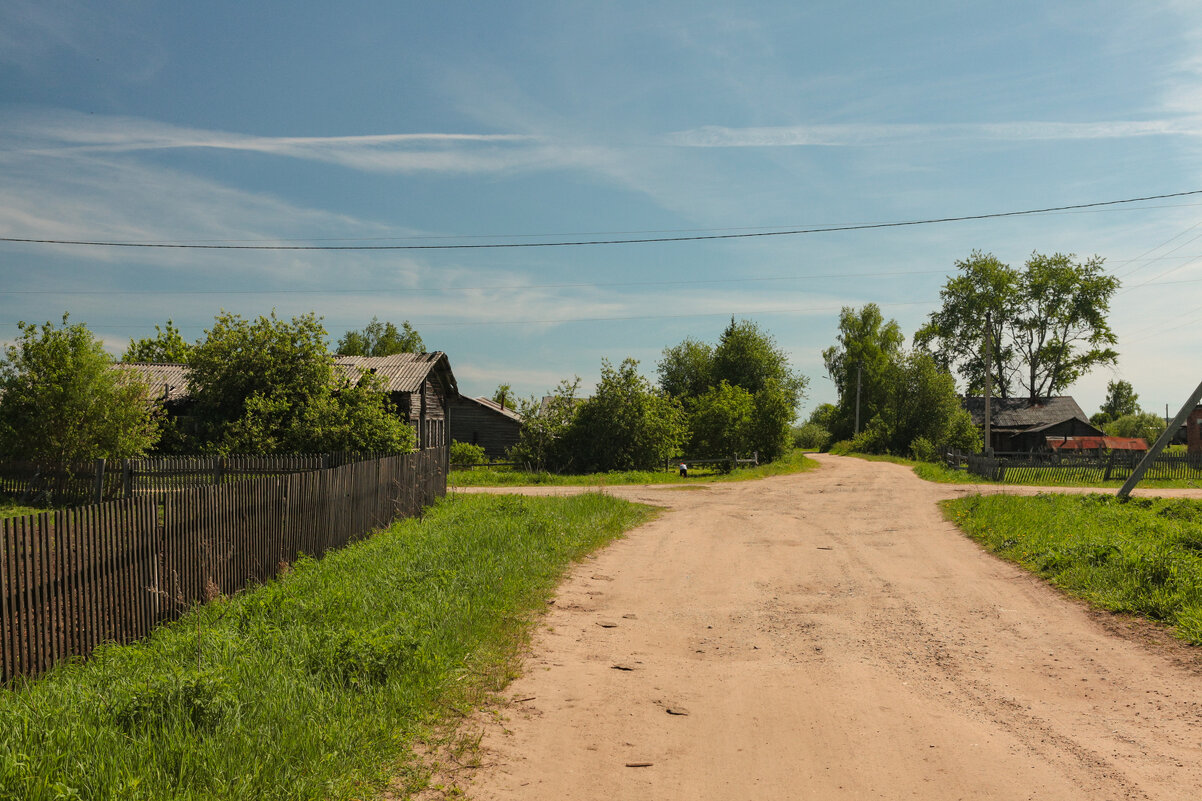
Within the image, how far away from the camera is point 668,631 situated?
7.96 m

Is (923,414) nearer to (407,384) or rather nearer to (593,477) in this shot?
(593,477)

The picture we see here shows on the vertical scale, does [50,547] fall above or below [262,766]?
above

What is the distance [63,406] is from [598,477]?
62.3ft

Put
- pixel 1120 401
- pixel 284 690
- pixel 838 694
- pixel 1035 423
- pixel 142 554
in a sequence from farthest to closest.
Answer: pixel 1120 401
pixel 1035 423
pixel 142 554
pixel 838 694
pixel 284 690

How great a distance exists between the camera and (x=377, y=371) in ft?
113

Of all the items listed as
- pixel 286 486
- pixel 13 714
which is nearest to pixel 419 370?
pixel 286 486

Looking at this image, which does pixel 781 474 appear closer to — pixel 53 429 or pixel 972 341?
pixel 53 429

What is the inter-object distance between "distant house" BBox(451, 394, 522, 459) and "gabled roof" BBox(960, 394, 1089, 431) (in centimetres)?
3691

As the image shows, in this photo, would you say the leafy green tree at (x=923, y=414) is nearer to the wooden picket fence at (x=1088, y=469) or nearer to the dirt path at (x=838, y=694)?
the wooden picket fence at (x=1088, y=469)

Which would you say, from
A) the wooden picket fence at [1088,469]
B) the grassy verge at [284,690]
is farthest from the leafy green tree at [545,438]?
the grassy verge at [284,690]

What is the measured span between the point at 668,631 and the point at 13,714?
18.0 ft

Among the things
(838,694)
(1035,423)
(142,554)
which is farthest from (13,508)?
(1035,423)

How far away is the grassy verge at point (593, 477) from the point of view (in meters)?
30.0

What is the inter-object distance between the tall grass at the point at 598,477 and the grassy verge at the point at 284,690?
66.2 feet
